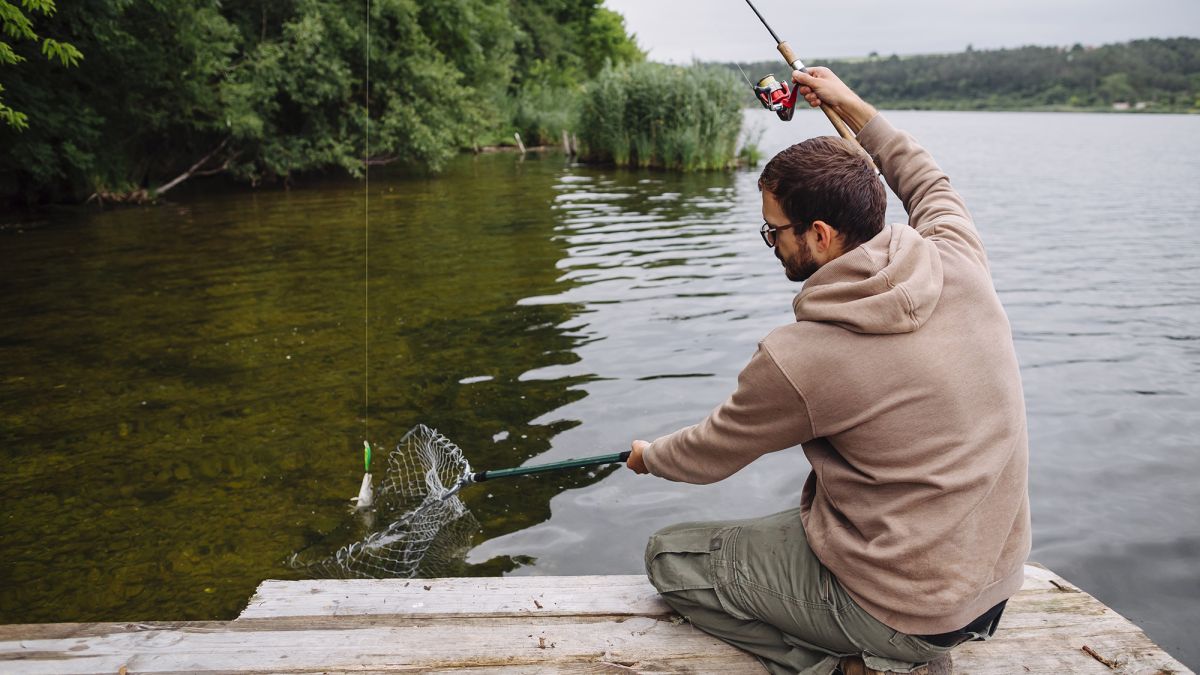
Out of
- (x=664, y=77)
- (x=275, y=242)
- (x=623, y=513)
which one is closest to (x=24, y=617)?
(x=623, y=513)

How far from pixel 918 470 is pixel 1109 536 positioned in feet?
11.9

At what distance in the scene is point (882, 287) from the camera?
234cm

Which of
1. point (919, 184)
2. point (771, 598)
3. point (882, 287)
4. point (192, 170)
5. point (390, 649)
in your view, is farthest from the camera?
point (192, 170)

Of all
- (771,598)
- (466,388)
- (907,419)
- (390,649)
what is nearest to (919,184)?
(907,419)

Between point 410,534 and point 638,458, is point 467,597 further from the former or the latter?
point 410,534

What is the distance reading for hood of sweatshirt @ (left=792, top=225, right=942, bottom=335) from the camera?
91.7 inches

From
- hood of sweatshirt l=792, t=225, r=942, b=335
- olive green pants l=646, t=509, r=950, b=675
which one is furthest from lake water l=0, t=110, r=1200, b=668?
hood of sweatshirt l=792, t=225, r=942, b=335

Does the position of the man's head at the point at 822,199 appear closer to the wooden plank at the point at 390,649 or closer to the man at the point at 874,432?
the man at the point at 874,432

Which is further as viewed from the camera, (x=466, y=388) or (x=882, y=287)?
(x=466, y=388)

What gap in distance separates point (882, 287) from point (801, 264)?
427mm

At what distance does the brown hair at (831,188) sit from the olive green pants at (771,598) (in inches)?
40.5

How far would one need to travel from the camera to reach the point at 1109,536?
522 centimetres

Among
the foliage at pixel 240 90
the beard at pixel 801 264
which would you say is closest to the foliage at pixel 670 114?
the foliage at pixel 240 90

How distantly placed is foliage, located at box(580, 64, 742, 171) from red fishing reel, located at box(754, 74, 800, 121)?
65.6ft
